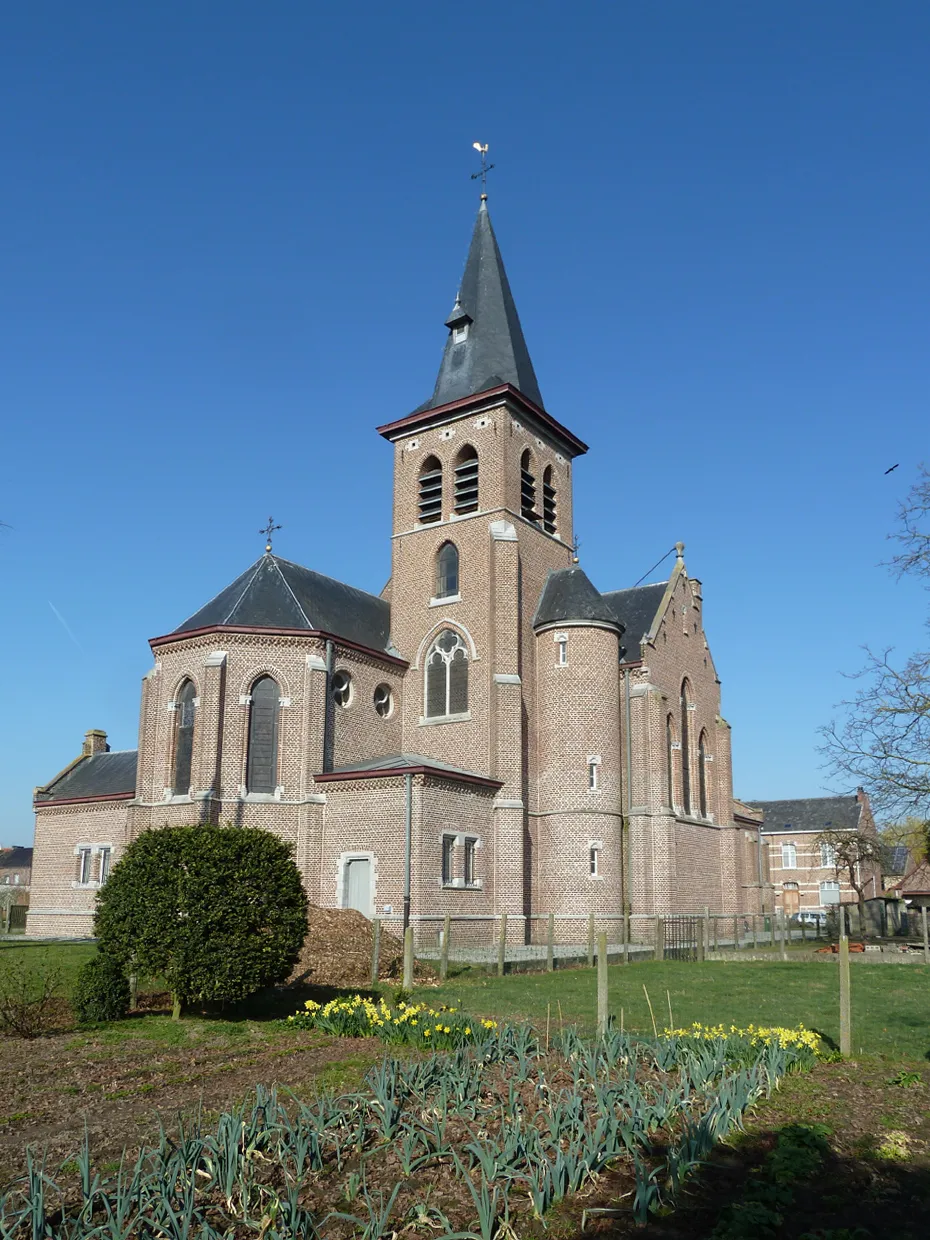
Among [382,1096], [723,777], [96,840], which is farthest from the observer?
[723,777]

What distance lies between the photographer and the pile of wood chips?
18172 millimetres

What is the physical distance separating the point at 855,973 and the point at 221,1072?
1557cm

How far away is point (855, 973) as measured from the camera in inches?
813

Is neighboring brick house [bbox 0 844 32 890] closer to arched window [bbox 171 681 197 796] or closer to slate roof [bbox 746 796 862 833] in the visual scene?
slate roof [bbox 746 796 862 833]

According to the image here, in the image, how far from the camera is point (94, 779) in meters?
36.9

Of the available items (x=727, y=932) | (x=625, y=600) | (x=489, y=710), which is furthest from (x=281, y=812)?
(x=727, y=932)

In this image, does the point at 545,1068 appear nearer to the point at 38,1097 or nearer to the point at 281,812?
the point at 38,1097

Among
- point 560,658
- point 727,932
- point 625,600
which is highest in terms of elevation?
point 625,600

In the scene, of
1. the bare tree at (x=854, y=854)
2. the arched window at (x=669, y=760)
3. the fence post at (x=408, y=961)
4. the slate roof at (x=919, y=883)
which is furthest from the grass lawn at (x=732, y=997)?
the slate roof at (x=919, y=883)

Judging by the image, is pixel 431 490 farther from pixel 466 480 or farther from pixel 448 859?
pixel 448 859

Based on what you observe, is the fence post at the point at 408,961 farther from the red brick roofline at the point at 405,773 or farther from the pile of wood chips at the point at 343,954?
the red brick roofline at the point at 405,773

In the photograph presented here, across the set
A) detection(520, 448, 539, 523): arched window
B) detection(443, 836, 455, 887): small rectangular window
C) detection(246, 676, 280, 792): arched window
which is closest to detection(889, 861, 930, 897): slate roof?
detection(520, 448, 539, 523): arched window

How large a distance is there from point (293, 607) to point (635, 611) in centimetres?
1156

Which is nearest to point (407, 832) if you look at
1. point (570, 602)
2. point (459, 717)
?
point (459, 717)
